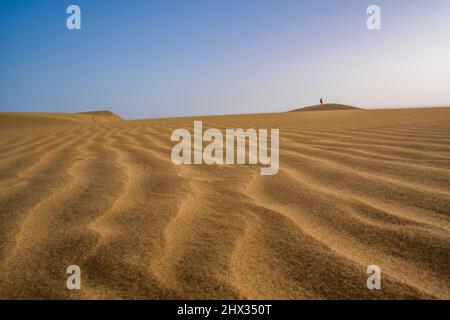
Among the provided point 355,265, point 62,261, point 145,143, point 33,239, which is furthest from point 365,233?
point 145,143

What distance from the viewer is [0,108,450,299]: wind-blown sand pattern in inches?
34.3

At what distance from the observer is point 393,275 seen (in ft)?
2.90

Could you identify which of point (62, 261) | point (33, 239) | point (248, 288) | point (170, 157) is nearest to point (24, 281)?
point (62, 261)

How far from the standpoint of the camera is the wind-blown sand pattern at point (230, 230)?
2.86ft

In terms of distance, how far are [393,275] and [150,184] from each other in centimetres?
131

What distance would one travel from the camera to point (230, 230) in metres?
1.20

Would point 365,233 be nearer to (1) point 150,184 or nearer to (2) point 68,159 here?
(1) point 150,184

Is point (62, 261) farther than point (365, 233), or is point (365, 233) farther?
point (365, 233)

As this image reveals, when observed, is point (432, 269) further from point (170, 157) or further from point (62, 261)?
point (170, 157)

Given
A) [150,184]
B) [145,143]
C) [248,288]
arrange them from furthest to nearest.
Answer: [145,143]
[150,184]
[248,288]

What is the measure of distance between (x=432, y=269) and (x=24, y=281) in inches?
43.5

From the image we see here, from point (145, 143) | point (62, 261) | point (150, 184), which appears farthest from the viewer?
point (145, 143)

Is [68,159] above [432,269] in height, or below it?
above

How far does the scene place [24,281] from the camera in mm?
909
